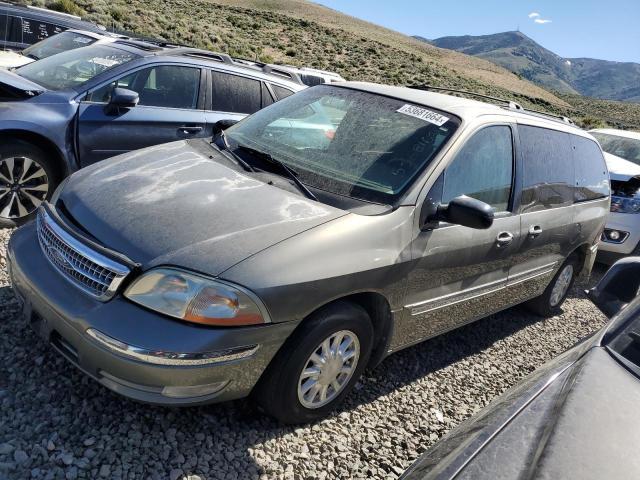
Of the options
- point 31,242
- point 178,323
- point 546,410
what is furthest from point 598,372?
point 31,242

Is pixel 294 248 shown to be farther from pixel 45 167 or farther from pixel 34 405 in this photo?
pixel 45 167

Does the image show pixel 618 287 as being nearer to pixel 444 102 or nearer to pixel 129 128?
pixel 444 102

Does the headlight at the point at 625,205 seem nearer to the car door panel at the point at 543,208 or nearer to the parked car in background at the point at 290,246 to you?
the car door panel at the point at 543,208

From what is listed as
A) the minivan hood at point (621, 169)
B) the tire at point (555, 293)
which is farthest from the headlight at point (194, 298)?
the minivan hood at point (621, 169)

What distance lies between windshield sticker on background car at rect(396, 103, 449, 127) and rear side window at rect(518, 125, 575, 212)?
864 mm

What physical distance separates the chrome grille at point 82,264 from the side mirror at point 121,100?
90.0 inches

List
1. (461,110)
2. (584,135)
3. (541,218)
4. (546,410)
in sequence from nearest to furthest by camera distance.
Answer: (546,410)
(461,110)
(541,218)
(584,135)

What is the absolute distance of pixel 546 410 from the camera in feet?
6.10

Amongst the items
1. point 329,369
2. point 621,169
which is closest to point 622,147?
point 621,169

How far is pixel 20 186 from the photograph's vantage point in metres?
4.67

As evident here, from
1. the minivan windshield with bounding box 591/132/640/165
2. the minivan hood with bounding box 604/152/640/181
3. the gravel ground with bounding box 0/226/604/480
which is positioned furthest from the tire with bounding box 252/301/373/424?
the minivan windshield with bounding box 591/132/640/165

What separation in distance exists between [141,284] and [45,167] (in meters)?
2.84

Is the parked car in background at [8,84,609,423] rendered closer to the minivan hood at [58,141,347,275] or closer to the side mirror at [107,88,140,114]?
the minivan hood at [58,141,347,275]

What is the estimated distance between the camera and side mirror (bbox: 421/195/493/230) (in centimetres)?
307
